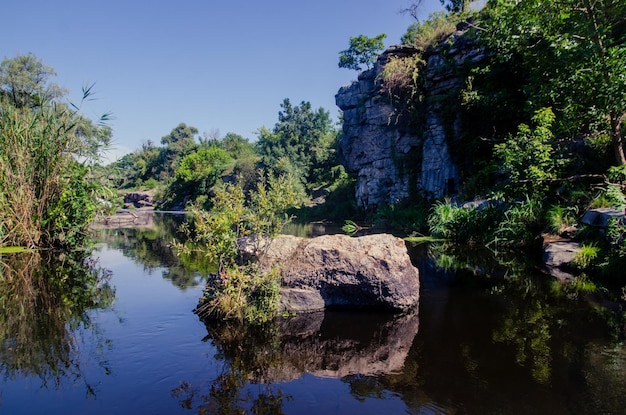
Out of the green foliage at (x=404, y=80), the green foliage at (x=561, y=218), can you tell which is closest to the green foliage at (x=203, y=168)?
the green foliage at (x=404, y=80)

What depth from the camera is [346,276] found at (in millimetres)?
6918

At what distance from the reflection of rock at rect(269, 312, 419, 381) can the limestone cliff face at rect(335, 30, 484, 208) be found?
1778 centimetres

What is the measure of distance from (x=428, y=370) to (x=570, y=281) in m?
5.90

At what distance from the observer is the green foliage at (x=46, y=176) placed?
36.6 ft

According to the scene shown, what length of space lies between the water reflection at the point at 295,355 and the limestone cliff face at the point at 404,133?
1798 centimetres

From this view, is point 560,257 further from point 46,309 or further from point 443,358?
point 46,309

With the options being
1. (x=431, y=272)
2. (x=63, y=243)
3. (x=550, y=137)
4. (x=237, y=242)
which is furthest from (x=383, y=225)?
(x=237, y=242)

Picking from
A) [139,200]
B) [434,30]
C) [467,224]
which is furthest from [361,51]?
[139,200]

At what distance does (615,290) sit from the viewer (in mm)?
8000

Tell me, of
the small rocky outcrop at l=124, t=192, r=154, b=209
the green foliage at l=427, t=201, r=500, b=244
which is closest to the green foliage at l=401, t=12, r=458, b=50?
the green foliage at l=427, t=201, r=500, b=244

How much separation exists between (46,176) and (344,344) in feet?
33.9

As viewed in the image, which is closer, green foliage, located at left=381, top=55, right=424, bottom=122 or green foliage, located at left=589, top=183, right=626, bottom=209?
green foliage, located at left=589, top=183, right=626, bottom=209

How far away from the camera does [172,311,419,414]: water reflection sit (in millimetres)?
4133

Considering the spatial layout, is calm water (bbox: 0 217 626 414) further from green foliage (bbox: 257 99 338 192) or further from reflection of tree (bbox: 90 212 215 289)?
green foliage (bbox: 257 99 338 192)
